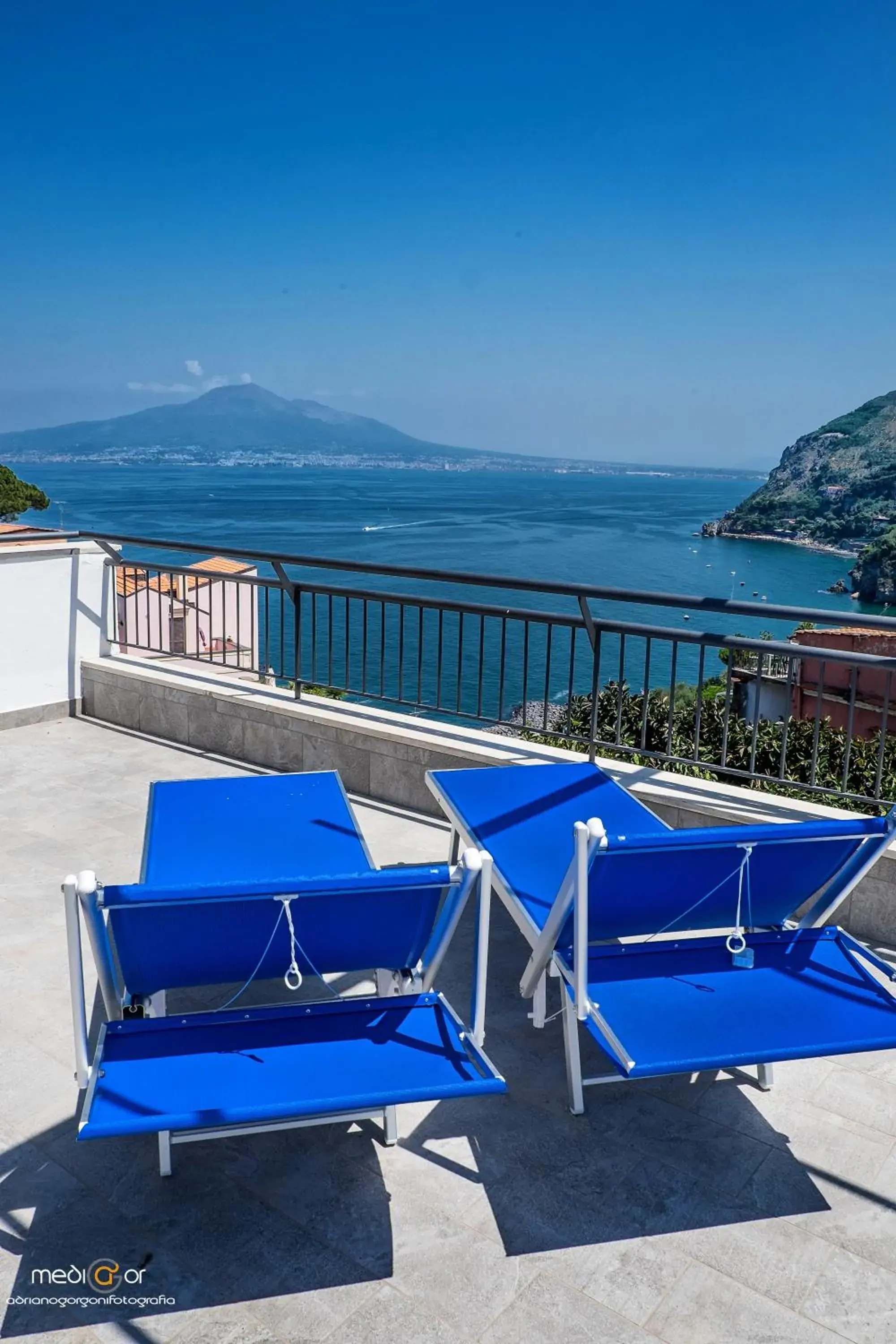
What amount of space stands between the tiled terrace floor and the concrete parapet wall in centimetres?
124

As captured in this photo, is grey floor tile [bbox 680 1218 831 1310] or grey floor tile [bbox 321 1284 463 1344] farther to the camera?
grey floor tile [bbox 680 1218 831 1310]

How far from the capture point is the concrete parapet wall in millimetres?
4141

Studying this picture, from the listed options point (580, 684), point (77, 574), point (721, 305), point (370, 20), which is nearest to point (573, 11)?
point (370, 20)

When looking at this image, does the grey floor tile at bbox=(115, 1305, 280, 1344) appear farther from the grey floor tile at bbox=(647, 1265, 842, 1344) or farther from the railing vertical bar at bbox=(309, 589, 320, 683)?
the railing vertical bar at bbox=(309, 589, 320, 683)

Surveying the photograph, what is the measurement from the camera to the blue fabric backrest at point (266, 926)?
2146 mm

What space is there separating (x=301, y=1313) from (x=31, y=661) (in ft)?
17.7

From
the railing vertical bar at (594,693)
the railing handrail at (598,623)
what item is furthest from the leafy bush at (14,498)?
the railing vertical bar at (594,693)

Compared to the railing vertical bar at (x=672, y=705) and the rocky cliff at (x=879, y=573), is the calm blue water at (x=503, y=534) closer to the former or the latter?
the rocky cliff at (x=879, y=573)

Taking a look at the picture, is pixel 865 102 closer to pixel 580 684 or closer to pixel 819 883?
pixel 580 684

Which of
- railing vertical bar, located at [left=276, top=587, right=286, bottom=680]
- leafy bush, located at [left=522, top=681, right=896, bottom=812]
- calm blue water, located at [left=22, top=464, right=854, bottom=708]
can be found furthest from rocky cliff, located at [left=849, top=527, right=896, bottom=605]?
railing vertical bar, located at [left=276, top=587, right=286, bottom=680]

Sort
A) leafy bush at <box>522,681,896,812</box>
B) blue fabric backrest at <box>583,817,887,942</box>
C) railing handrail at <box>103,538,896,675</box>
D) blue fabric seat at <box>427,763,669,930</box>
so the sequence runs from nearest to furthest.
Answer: blue fabric backrest at <box>583,817,887,942</box>
blue fabric seat at <box>427,763,669,930</box>
railing handrail at <box>103,538,896,675</box>
leafy bush at <box>522,681,896,812</box>

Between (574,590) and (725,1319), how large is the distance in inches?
120

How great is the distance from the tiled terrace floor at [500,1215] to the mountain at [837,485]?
271 feet

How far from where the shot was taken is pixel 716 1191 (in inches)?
95.1
